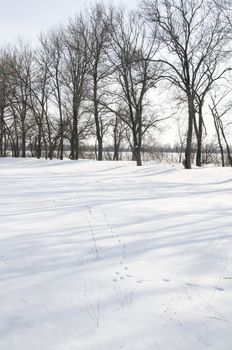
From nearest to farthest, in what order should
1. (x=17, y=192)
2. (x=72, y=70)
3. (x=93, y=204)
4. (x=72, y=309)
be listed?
(x=72, y=309), (x=93, y=204), (x=17, y=192), (x=72, y=70)

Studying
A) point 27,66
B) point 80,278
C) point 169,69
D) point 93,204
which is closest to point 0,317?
point 80,278

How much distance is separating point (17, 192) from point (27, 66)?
30.6 m

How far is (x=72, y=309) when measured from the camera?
141 inches

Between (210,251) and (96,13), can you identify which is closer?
(210,251)

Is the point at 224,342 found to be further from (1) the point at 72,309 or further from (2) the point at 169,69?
(2) the point at 169,69

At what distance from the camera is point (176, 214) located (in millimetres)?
7660

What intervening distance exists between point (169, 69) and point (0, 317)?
20133 mm

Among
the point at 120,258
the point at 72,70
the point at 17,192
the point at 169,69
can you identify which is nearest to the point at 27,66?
the point at 72,70

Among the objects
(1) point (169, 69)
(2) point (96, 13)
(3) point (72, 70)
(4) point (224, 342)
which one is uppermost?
(2) point (96, 13)

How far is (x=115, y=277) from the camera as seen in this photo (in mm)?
4352

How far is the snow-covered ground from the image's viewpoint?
3.15 metres

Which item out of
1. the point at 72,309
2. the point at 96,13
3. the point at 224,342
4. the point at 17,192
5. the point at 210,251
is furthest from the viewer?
the point at 96,13

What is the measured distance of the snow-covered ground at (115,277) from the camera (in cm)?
315

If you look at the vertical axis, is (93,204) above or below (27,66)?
below
